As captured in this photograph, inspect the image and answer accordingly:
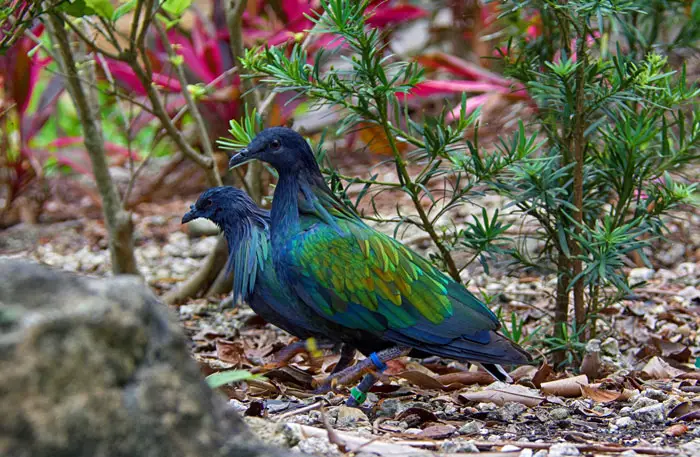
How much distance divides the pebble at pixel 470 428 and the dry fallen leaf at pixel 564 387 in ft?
1.75

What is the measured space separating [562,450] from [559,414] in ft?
1.97

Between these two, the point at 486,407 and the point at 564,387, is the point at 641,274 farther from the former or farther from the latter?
the point at 486,407

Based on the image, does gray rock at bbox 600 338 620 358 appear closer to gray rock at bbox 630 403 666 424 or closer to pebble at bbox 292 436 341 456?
gray rock at bbox 630 403 666 424

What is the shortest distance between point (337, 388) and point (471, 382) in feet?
1.74

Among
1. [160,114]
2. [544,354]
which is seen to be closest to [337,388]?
[544,354]

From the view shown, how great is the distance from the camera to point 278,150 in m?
3.26

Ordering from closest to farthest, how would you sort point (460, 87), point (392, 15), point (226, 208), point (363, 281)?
point (363, 281)
point (226, 208)
point (460, 87)
point (392, 15)

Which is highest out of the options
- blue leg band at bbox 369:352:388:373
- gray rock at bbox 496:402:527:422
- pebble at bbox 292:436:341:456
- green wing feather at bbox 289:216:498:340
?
green wing feather at bbox 289:216:498:340

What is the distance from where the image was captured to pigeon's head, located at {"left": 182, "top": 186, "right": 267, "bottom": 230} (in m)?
3.71

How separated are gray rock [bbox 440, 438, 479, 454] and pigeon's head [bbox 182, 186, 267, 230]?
1600 mm

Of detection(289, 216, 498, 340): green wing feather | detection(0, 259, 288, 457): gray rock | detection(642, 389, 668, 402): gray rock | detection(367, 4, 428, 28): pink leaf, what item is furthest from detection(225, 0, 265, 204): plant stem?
detection(0, 259, 288, 457): gray rock

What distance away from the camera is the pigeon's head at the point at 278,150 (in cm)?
324

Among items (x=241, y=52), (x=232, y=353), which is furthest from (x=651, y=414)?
(x=241, y=52)

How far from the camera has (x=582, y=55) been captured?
314cm
